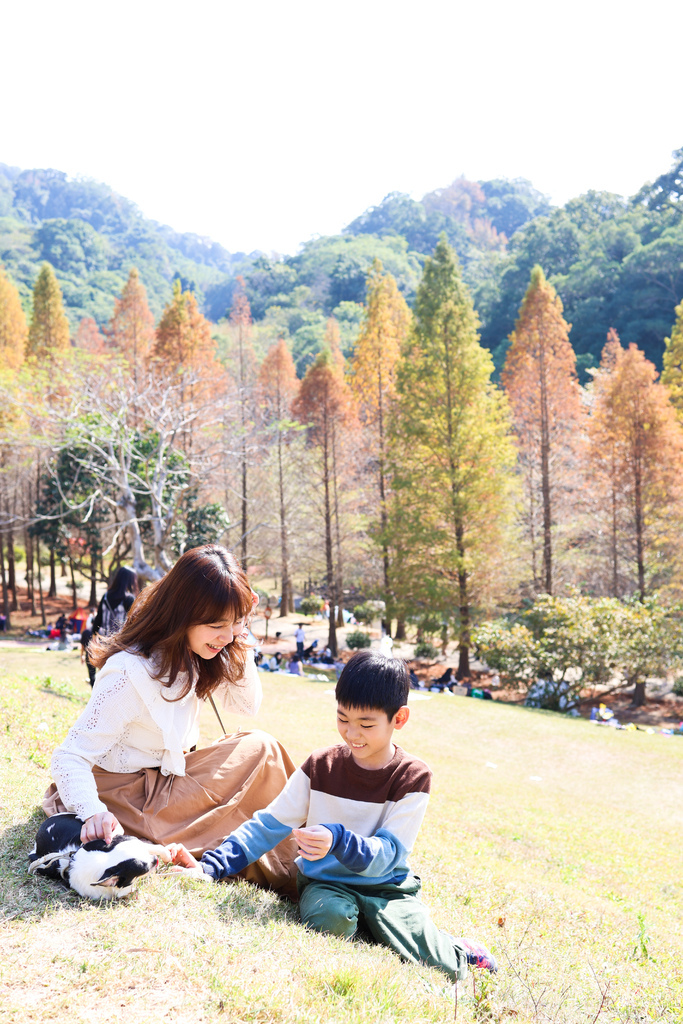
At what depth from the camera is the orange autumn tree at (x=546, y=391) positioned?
19000 mm

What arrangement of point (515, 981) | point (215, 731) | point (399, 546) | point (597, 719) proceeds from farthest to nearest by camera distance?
point (399, 546) < point (597, 719) < point (215, 731) < point (515, 981)

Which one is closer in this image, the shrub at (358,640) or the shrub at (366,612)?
the shrub at (358,640)

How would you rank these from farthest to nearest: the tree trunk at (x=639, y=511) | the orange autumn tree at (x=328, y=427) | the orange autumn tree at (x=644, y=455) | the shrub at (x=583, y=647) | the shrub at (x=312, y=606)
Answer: the shrub at (x=312, y=606) < the orange autumn tree at (x=328, y=427) < the tree trunk at (x=639, y=511) < the orange autumn tree at (x=644, y=455) < the shrub at (x=583, y=647)

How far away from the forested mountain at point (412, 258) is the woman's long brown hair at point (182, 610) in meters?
34.8

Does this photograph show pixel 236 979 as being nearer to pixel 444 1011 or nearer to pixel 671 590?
pixel 444 1011

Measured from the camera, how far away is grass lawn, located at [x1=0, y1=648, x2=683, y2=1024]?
1.75 meters

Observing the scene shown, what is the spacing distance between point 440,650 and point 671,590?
20.5ft

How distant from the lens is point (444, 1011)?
1937 mm

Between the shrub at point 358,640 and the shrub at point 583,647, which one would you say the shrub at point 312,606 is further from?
the shrub at point 583,647

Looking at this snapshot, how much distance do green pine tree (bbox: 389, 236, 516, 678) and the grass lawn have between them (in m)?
10.2

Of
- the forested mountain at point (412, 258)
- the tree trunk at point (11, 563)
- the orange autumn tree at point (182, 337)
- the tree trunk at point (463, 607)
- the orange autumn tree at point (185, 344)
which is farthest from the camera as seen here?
the forested mountain at point (412, 258)

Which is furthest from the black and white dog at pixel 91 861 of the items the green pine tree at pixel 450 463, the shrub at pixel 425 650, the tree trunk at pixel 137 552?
the shrub at pixel 425 650

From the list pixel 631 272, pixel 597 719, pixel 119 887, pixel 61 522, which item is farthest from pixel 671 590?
pixel 631 272

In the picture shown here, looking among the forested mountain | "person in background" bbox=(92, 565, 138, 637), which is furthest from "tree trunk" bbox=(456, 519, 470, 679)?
the forested mountain
